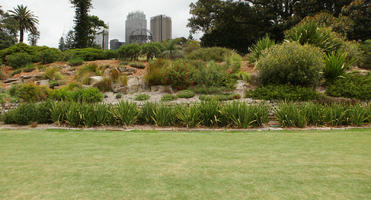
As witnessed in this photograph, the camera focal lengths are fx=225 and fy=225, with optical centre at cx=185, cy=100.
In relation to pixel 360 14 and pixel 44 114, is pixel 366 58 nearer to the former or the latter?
pixel 360 14

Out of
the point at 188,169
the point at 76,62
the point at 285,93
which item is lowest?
the point at 188,169

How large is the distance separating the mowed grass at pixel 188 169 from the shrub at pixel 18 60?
816 inches

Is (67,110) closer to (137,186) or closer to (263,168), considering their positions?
(137,186)

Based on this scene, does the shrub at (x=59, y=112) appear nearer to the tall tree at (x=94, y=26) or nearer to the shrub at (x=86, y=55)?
the shrub at (x=86, y=55)

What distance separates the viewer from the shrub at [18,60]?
2149cm

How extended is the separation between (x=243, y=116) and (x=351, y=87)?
6.18 metres

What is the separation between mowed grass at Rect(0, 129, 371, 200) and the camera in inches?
96.1

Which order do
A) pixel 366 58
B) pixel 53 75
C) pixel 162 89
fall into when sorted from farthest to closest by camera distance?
1. pixel 53 75
2. pixel 366 58
3. pixel 162 89

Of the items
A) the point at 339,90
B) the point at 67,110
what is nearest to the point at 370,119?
the point at 339,90

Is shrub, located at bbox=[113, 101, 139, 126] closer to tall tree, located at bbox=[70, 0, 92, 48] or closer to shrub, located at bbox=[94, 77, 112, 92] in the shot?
shrub, located at bbox=[94, 77, 112, 92]

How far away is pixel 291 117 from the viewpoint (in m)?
7.48

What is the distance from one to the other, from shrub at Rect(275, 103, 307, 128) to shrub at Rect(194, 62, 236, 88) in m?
4.77

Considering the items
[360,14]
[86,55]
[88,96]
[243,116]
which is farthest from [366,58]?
[86,55]

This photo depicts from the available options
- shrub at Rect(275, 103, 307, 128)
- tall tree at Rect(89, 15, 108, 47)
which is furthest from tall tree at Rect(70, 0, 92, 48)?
shrub at Rect(275, 103, 307, 128)
